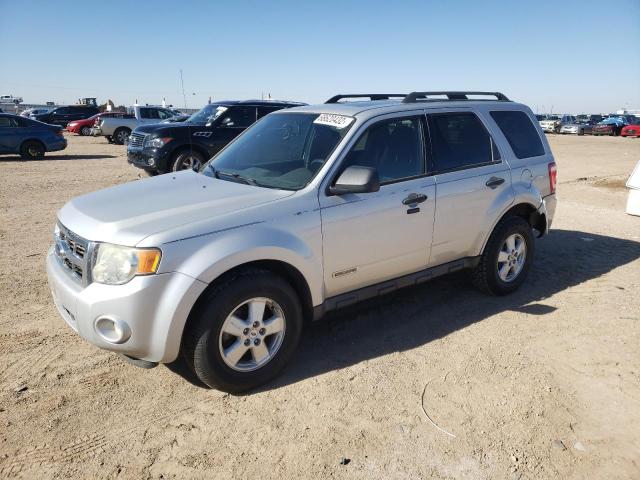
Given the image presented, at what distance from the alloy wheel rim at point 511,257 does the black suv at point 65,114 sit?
32186mm

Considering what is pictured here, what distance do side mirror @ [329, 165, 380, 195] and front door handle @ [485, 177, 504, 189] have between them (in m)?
1.54

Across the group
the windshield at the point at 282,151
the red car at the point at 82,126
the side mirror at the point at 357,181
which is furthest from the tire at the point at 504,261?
the red car at the point at 82,126

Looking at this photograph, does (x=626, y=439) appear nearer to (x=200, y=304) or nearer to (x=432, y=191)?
(x=432, y=191)

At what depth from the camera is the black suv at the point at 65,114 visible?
100ft

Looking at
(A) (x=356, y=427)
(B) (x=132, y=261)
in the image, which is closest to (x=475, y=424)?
(A) (x=356, y=427)

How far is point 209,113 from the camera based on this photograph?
455 inches

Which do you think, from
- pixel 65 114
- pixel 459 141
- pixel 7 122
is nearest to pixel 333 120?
pixel 459 141

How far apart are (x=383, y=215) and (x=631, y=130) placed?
3662cm

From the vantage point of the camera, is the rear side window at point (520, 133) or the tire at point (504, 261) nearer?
the tire at point (504, 261)

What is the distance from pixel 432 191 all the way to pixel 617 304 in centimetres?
228

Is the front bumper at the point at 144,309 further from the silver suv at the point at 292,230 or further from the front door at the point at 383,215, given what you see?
the front door at the point at 383,215

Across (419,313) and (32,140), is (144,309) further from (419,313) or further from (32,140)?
(32,140)

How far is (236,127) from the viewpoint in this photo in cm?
1117

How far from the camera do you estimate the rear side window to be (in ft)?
15.6
